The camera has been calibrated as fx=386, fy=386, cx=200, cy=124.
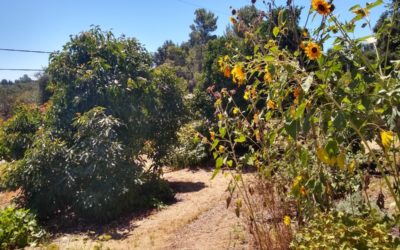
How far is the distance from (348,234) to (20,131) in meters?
6.45

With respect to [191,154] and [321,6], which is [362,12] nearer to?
[321,6]

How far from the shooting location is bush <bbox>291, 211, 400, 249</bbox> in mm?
2078

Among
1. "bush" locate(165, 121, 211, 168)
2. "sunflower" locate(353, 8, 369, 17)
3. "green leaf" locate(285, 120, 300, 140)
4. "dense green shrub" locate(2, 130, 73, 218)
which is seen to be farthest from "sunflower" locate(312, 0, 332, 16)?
"bush" locate(165, 121, 211, 168)

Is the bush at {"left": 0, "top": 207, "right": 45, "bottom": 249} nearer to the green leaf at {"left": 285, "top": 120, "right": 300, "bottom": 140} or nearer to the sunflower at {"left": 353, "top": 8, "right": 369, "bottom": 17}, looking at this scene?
the green leaf at {"left": 285, "top": 120, "right": 300, "bottom": 140}

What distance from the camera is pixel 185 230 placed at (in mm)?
4812

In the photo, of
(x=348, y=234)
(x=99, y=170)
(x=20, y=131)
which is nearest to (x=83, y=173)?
(x=99, y=170)

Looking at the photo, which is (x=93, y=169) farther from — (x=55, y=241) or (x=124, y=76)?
(x=124, y=76)

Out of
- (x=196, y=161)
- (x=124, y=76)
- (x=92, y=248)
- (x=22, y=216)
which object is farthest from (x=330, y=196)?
(x=196, y=161)

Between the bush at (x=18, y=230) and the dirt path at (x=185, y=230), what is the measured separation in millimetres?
340

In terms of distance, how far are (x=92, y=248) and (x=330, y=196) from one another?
2810 mm

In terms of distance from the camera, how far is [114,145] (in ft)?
19.0

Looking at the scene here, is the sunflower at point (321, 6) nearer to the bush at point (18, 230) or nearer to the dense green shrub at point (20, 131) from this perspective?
the bush at point (18, 230)

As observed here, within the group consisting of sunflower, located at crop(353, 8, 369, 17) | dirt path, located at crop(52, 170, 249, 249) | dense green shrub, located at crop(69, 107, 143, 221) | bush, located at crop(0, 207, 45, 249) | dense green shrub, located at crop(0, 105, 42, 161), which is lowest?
dirt path, located at crop(52, 170, 249, 249)

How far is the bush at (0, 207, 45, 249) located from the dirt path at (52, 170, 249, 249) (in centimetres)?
34
